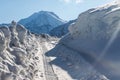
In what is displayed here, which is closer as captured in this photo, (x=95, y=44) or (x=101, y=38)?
(x=95, y=44)

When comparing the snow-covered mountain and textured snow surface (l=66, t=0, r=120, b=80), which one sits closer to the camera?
the snow-covered mountain

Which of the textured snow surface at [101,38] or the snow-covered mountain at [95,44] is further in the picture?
the textured snow surface at [101,38]

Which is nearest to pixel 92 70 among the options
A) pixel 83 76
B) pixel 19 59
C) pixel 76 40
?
pixel 83 76

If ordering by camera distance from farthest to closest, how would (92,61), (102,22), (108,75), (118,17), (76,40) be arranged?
(76,40) < (102,22) < (118,17) < (92,61) < (108,75)

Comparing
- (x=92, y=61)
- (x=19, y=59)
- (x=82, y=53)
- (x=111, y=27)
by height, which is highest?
(x=111, y=27)

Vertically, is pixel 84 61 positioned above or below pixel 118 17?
below

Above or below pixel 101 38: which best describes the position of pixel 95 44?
below

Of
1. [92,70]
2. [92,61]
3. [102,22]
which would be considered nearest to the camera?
[92,70]

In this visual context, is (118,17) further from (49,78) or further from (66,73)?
(49,78)
